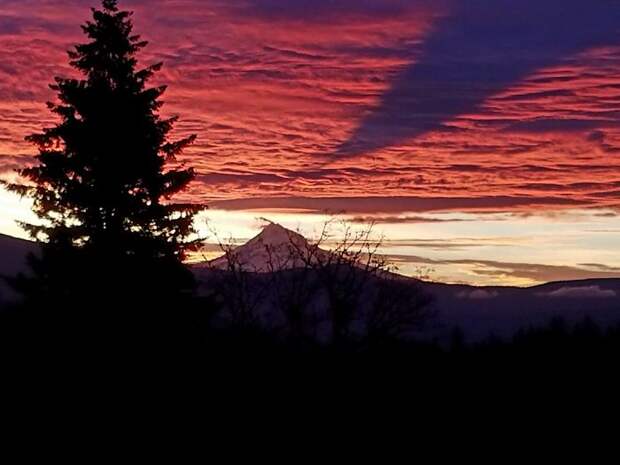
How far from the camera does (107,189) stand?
32.3m

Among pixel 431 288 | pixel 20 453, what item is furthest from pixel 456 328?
pixel 431 288

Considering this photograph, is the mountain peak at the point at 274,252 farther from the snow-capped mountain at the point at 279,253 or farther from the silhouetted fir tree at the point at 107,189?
the silhouetted fir tree at the point at 107,189

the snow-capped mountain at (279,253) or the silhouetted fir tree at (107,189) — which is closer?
the silhouetted fir tree at (107,189)

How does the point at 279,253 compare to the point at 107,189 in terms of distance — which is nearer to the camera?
the point at 107,189

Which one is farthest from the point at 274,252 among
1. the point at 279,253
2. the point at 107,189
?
the point at 107,189

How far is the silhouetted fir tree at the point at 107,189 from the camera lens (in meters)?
31.8

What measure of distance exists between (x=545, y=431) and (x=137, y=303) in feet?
64.7

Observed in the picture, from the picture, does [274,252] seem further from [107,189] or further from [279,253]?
[107,189]

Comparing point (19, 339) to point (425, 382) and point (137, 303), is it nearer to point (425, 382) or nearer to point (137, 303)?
point (425, 382)

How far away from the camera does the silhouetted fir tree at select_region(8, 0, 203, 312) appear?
1251 inches

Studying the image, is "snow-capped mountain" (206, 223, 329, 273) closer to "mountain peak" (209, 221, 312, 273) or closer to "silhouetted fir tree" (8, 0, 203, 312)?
"mountain peak" (209, 221, 312, 273)

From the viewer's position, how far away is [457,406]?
1401cm

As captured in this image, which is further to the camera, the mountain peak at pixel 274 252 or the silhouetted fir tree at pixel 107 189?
the mountain peak at pixel 274 252

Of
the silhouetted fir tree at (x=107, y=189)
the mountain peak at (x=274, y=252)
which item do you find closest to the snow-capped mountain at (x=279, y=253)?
the mountain peak at (x=274, y=252)
